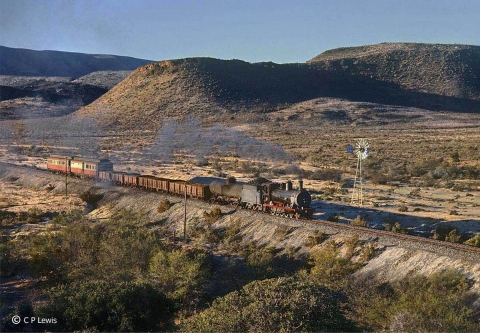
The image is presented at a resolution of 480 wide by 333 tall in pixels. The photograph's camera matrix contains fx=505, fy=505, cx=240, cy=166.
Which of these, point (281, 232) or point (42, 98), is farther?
point (42, 98)

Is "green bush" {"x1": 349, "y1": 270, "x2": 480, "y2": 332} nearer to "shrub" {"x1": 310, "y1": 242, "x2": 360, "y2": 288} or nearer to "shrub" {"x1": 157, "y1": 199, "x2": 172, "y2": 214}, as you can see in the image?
"shrub" {"x1": 310, "y1": 242, "x2": 360, "y2": 288}

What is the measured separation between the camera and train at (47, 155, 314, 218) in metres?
29.5

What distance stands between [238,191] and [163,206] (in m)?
6.89

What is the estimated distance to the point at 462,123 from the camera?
372 ft

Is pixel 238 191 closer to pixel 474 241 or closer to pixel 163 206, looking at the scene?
pixel 163 206

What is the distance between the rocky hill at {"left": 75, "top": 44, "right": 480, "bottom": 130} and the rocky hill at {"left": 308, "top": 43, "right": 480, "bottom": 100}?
308mm

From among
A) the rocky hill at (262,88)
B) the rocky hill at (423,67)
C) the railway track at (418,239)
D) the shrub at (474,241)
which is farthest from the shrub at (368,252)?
the rocky hill at (423,67)

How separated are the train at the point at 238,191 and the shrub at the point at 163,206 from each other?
154cm

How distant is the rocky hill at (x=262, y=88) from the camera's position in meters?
119

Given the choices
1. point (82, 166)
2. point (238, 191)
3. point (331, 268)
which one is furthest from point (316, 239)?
point (82, 166)

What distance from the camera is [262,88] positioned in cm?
13400

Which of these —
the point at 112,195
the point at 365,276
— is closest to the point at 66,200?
the point at 112,195

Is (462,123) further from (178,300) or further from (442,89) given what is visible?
(178,300)

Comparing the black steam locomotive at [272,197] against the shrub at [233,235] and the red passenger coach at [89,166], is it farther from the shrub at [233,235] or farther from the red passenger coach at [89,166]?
the red passenger coach at [89,166]
